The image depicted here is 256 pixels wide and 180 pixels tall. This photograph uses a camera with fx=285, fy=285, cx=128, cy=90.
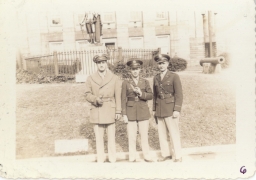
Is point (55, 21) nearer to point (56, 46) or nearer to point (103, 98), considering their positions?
point (56, 46)

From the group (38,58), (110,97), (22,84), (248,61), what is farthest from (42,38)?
(248,61)

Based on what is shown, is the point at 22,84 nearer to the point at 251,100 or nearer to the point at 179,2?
the point at 179,2

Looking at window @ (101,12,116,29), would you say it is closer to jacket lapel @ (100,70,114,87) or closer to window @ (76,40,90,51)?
window @ (76,40,90,51)

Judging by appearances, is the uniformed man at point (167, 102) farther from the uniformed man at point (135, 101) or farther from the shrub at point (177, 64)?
the shrub at point (177, 64)

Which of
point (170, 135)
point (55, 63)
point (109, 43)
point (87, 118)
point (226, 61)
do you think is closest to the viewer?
point (170, 135)

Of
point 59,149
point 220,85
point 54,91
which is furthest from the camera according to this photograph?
point 54,91

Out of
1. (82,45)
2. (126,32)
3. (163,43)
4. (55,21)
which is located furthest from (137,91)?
(55,21)

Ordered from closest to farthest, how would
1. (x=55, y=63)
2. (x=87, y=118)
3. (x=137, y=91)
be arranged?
(x=137, y=91) → (x=87, y=118) → (x=55, y=63)
